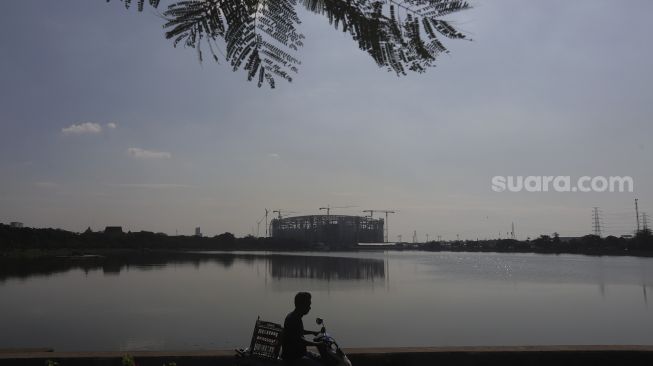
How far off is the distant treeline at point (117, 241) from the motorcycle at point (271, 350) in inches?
4203

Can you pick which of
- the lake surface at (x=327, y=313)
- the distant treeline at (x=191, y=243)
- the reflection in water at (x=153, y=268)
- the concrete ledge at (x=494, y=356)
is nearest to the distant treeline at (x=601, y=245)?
the distant treeline at (x=191, y=243)

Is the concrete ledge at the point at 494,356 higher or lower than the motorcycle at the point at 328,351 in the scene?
lower

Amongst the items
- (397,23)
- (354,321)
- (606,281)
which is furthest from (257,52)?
(606,281)

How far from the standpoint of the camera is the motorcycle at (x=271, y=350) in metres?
5.50

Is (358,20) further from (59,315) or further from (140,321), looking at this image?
(59,315)

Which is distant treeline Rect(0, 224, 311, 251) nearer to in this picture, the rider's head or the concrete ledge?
the concrete ledge

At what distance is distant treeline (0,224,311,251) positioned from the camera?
4023 inches

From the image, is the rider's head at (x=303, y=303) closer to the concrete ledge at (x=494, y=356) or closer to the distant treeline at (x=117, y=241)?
the concrete ledge at (x=494, y=356)

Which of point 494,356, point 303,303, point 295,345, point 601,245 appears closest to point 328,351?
point 295,345

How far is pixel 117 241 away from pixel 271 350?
475 ft

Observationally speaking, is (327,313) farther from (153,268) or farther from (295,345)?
(153,268)

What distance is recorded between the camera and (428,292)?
143ft

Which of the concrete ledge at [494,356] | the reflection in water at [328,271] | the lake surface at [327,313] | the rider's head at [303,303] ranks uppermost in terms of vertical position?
the rider's head at [303,303]

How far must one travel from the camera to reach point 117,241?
454 feet
